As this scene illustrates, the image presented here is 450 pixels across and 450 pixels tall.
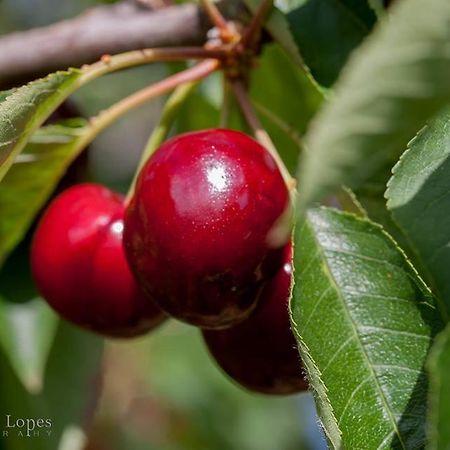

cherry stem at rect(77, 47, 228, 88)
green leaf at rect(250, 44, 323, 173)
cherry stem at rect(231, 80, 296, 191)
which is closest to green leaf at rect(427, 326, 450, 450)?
cherry stem at rect(231, 80, 296, 191)

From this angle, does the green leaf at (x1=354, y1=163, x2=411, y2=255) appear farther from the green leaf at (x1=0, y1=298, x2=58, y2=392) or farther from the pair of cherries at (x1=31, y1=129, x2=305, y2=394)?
the green leaf at (x1=0, y1=298, x2=58, y2=392)

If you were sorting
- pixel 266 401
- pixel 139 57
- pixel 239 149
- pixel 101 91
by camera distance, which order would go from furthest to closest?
pixel 266 401
pixel 101 91
pixel 139 57
pixel 239 149

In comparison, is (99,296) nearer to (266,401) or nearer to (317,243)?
(317,243)

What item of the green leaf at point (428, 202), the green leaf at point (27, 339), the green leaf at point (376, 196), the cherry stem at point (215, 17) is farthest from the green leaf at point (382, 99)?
the green leaf at point (27, 339)

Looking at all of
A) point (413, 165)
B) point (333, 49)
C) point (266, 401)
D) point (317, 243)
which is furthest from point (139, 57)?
point (266, 401)

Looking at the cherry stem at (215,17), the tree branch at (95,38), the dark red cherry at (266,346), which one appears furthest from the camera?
the tree branch at (95,38)

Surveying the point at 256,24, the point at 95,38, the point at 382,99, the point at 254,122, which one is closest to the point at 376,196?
the point at 254,122

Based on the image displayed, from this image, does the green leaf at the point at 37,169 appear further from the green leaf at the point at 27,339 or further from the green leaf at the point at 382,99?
the green leaf at the point at 382,99
